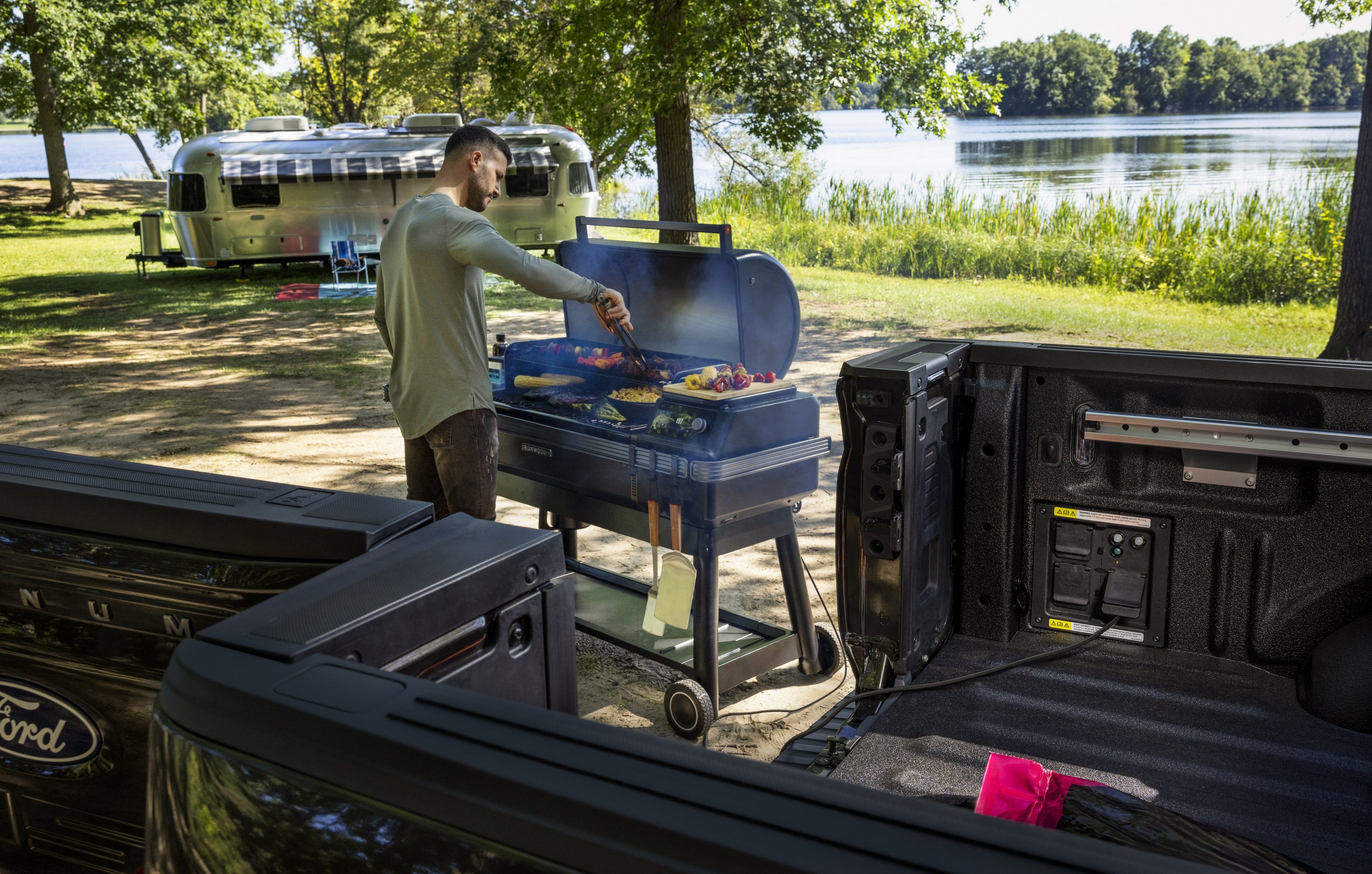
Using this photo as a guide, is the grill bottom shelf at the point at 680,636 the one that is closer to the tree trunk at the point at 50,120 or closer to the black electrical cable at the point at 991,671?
the black electrical cable at the point at 991,671

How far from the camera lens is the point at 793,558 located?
393cm

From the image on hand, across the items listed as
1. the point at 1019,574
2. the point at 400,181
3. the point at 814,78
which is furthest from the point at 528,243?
the point at 1019,574

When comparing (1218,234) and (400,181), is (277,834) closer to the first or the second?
(1218,234)

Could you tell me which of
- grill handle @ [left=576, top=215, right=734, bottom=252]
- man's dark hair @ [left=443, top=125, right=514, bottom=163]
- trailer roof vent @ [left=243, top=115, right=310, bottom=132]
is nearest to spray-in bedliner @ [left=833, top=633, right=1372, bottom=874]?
grill handle @ [left=576, top=215, right=734, bottom=252]

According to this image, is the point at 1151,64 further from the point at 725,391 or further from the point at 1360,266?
the point at 725,391

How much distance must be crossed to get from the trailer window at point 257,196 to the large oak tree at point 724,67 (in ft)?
20.3

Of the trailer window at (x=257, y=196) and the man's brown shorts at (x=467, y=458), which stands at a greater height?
the trailer window at (x=257, y=196)

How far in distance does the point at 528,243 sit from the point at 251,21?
1085 cm

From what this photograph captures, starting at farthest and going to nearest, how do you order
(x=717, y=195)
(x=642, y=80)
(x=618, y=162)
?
(x=717, y=195) → (x=618, y=162) → (x=642, y=80)

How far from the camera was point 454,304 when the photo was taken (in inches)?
149

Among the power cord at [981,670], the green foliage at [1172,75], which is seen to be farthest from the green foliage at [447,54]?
the green foliage at [1172,75]

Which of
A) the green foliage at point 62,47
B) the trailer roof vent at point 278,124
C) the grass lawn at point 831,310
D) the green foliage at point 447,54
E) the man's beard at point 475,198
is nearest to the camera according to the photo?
the man's beard at point 475,198

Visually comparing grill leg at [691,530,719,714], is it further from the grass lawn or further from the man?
the grass lawn

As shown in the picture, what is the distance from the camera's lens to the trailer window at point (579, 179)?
699 inches
